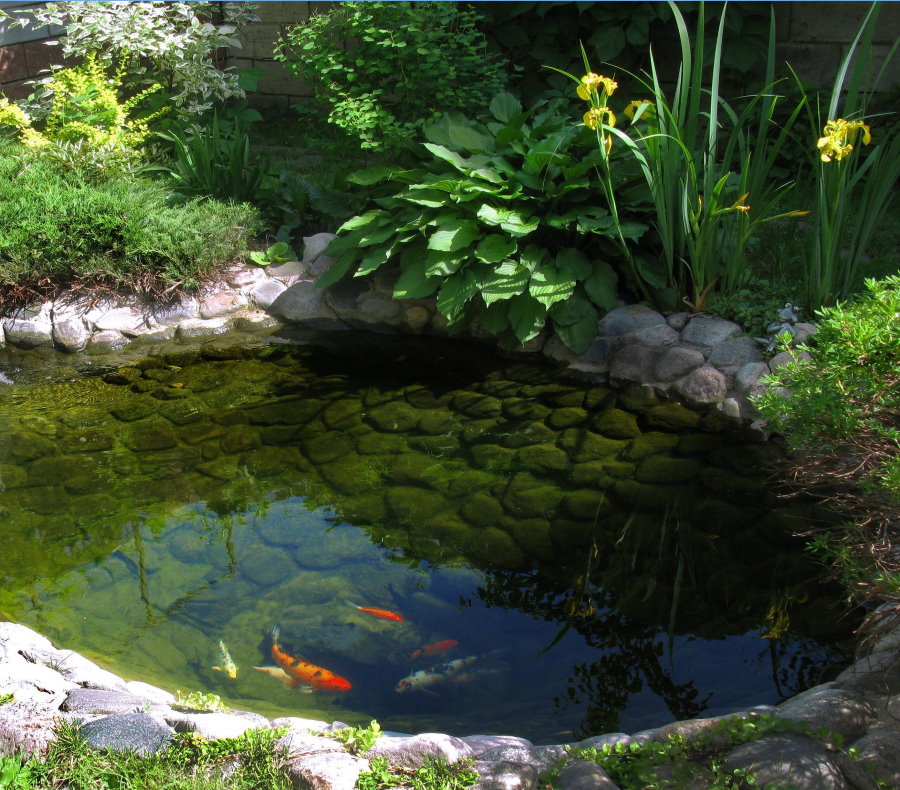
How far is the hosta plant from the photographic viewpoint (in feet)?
15.7

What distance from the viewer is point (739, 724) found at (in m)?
2.31

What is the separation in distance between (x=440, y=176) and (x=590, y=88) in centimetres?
124

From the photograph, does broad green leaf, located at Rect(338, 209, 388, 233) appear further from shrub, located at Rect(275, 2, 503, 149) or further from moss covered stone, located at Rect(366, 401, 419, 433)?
moss covered stone, located at Rect(366, 401, 419, 433)

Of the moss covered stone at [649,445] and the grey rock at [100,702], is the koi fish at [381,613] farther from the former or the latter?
the moss covered stone at [649,445]

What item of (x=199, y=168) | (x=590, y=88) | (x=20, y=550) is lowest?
(x=20, y=550)

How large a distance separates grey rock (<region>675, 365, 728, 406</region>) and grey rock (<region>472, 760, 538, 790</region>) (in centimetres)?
267

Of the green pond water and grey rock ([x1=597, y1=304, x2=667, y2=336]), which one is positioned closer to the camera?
the green pond water

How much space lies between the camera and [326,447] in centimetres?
437

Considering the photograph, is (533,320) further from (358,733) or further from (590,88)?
(358,733)

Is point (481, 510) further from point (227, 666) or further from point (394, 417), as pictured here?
point (227, 666)

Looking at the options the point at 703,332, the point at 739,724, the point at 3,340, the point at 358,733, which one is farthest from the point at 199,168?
the point at 739,724

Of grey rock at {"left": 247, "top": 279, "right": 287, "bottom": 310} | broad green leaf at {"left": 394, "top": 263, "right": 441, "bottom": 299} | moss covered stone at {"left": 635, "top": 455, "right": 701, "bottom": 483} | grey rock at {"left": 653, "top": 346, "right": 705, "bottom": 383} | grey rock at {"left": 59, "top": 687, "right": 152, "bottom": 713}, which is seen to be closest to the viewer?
grey rock at {"left": 59, "top": 687, "right": 152, "bottom": 713}

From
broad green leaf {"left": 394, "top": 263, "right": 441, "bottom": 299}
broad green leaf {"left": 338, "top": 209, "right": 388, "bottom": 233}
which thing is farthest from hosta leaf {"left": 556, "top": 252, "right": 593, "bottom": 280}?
broad green leaf {"left": 338, "top": 209, "right": 388, "bottom": 233}

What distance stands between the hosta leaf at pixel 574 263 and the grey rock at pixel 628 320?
0.28 m
